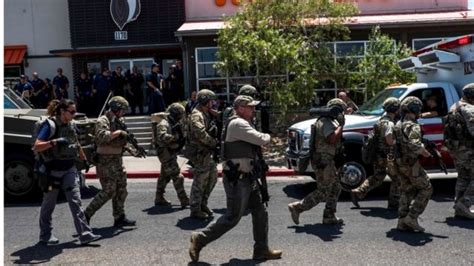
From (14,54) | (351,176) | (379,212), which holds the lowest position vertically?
(379,212)

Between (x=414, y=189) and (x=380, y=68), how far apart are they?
26.0 ft

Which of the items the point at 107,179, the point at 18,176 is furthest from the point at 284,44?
the point at 107,179

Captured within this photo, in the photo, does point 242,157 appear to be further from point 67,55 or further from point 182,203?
point 67,55

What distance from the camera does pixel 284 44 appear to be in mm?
13992

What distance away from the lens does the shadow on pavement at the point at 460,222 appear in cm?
720

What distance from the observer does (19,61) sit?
69.5ft

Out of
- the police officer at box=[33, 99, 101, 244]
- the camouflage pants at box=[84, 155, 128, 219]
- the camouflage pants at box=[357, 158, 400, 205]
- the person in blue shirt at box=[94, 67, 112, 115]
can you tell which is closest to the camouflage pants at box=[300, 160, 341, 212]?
the camouflage pants at box=[357, 158, 400, 205]

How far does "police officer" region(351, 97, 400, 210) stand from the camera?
777 centimetres

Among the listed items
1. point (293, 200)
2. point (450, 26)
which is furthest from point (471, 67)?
point (450, 26)

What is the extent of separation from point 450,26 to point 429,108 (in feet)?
31.4

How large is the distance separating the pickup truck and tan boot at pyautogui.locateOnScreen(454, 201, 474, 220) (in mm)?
1569

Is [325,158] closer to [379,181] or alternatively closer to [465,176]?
[379,181]

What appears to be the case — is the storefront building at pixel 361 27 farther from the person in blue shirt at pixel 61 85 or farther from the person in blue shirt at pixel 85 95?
the person in blue shirt at pixel 61 85

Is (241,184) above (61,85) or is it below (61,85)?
below
